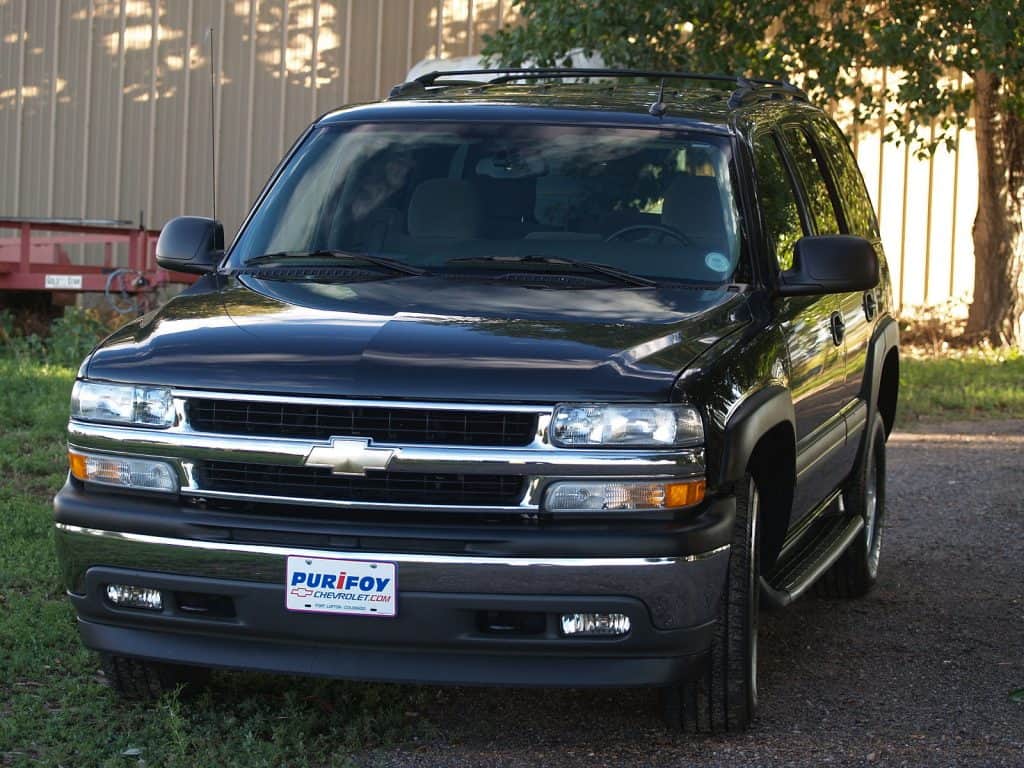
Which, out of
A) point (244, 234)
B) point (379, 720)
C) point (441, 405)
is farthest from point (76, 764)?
point (244, 234)

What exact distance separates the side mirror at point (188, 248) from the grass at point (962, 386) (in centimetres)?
759

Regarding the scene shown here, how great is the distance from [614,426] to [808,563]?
1816 mm

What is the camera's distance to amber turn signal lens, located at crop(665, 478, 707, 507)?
163 inches

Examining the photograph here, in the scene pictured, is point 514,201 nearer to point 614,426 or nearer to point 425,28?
point 614,426

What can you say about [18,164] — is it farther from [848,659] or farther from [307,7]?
[848,659]

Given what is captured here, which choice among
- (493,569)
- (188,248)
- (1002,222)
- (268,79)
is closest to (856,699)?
(493,569)

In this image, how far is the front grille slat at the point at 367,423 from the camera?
413 cm

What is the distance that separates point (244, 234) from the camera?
5.58m

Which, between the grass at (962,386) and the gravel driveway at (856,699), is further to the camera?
the grass at (962,386)

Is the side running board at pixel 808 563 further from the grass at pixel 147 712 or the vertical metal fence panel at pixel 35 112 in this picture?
the vertical metal fence panel at pixel 35 112

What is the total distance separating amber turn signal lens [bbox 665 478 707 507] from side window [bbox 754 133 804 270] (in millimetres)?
1471

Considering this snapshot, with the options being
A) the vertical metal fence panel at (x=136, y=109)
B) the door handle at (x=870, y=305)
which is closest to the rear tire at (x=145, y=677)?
the door handle at (x=870, y=305)

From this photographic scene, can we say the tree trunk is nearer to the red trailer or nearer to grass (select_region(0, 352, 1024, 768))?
the red trailer

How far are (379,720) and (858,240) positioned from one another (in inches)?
82.9
